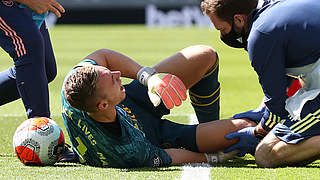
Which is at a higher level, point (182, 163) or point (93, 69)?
point (93, 69)

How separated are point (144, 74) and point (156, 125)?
0.42 m

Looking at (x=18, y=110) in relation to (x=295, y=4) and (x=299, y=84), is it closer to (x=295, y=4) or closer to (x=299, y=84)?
(x=299, y=84)

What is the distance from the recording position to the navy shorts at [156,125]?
15.5 feet

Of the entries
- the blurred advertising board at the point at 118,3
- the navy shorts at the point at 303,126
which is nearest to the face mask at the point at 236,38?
the navy shorts at the point at 303,126

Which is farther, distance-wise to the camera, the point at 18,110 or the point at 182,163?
the point at 18,110

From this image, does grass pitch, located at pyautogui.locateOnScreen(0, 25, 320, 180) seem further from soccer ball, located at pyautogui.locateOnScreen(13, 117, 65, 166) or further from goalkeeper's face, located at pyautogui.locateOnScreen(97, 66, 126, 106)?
goalkeeper's face, located at pyautogui.locateOnScreen(97, 66, 126, 106)

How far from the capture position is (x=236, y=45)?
4.94 meters

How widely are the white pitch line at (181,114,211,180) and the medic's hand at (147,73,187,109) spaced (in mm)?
441

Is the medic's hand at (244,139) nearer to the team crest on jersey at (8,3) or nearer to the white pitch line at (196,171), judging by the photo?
the white pitch line at (196,171)

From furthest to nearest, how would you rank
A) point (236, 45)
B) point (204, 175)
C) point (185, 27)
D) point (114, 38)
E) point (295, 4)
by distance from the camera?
point (185, 27)
point (114, 38)
point (236, 45)
point (295, 4)
point (204, 175)

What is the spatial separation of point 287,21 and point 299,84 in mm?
976

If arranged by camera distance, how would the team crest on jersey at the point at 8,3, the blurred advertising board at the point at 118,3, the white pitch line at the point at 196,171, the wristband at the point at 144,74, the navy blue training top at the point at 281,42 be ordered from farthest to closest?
1. the blurred advertising board at the point at 118,3
2. the team crest on jersey at the point at 8,3
3. the wristband at the point at 144,74
4. the navy blue training top at the point at 281,42
5. the white pitch line at the point at 196,171

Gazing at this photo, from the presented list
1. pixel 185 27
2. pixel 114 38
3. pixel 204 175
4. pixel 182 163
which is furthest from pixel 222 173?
pixel 185 27

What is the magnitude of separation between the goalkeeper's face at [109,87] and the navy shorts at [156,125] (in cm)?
58
